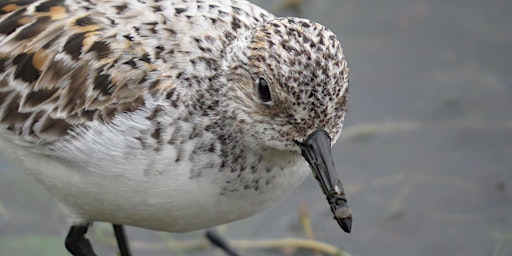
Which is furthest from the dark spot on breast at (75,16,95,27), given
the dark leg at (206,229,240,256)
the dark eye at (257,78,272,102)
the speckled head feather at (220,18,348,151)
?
the dark leg at (206,229,240,256)

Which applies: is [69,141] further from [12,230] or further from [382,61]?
[382,61]

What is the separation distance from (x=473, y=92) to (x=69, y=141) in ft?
12.5

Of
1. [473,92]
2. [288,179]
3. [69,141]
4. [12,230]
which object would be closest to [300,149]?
[288,179]

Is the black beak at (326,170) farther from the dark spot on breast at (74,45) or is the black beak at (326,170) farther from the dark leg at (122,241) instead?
the dark leg at (122,241)

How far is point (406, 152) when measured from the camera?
7.74 metres

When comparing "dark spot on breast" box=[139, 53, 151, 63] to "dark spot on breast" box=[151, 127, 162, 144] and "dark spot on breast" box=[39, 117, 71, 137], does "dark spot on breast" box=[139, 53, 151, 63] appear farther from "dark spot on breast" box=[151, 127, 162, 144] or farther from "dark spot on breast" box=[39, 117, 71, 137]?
"dark spot on breast" box=[39, 117, 71, 137]

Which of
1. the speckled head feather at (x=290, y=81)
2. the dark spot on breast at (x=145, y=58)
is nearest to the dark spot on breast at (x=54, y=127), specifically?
the dark spot on breast at (x=145, y=58)

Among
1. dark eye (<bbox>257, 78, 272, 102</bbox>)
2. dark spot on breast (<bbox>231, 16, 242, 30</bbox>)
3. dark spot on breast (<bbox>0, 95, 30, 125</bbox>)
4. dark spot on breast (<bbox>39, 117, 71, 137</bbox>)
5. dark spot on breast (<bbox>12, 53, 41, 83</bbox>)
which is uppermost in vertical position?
dark spot on breast (<bbox>231, 16, 242, 30</bbox>)

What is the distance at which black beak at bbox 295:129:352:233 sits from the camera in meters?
4.78

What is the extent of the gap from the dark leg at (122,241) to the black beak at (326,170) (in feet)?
6.61

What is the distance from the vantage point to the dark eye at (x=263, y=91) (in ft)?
16.2

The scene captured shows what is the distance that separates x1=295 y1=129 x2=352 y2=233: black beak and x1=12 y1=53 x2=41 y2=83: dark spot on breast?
5.37ft

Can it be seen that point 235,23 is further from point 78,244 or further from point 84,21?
point 78,244

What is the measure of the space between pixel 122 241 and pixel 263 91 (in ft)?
6.69
